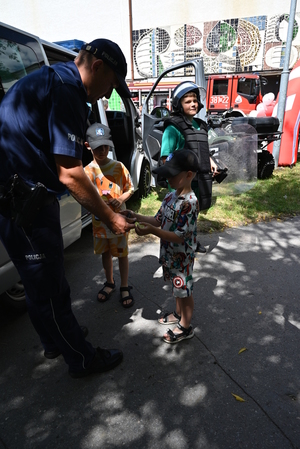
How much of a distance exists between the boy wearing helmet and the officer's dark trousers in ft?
5.40

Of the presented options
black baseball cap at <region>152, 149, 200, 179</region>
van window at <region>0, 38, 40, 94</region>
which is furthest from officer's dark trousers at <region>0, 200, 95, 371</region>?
van window at <region>0, 38, 40, 94</region>

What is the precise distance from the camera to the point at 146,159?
5832 mm

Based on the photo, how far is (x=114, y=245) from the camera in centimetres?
288

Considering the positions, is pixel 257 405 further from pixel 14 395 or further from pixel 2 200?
pixel 2 200

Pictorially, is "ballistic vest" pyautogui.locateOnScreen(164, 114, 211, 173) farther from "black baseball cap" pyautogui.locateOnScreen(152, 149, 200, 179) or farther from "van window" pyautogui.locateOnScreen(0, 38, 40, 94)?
"van window" pyautogui.locateOnScreen(0, 38, 40, 94)

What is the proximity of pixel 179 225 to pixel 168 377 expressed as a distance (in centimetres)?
104

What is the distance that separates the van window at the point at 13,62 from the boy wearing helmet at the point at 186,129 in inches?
52.5

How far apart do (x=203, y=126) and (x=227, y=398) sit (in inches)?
105

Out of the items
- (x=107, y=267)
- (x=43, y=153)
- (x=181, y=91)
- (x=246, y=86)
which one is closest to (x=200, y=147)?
(x=181, y=91)

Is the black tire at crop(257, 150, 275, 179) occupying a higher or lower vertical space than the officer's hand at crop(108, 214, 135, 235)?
lower

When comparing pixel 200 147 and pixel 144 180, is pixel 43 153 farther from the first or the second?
pixel 144 180

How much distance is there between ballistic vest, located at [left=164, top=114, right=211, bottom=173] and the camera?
123 inches

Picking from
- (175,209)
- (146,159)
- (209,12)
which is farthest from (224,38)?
(175,209)

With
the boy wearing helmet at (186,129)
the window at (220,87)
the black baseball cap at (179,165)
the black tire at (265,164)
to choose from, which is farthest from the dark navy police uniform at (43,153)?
the window at (220,87)
